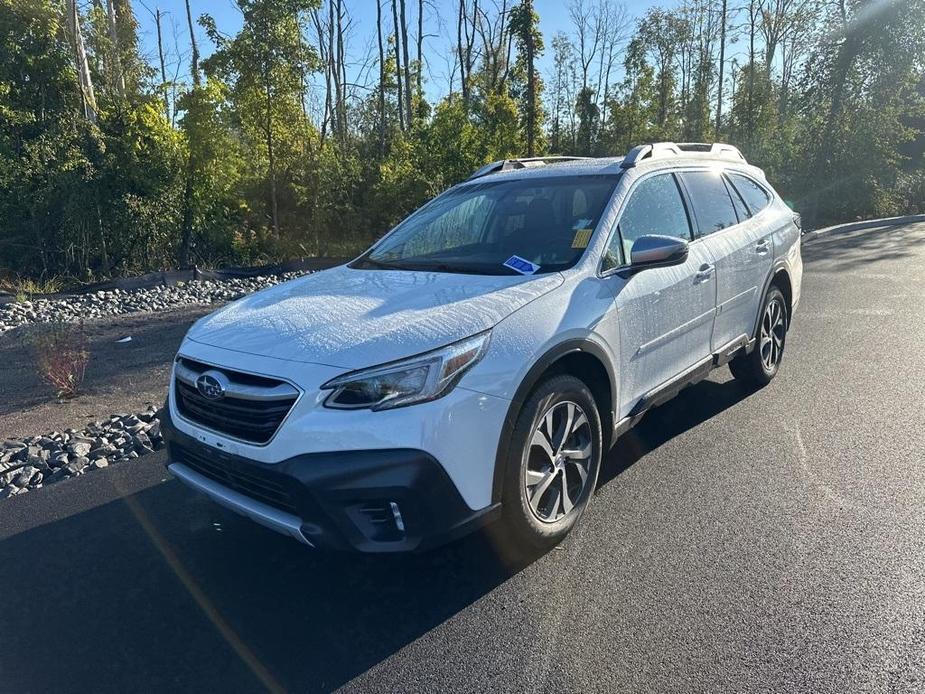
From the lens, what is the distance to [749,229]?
16.1 ft

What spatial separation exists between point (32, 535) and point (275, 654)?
1848mm

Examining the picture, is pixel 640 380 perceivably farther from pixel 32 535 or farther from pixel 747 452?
pixel 32 535

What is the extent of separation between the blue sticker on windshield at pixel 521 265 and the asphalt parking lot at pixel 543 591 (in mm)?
1313

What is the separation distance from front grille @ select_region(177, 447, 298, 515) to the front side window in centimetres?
191

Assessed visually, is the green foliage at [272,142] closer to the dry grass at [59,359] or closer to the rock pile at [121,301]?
the rock pile at [121,301]

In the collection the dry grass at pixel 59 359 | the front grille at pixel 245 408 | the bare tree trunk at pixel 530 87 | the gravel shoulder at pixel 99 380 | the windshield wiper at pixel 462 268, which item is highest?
the bare tree trunk at pixel 530 87

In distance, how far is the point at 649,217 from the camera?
12.8ft

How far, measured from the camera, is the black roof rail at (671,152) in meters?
4.01

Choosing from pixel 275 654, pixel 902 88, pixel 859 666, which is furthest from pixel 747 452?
pixel 902 88

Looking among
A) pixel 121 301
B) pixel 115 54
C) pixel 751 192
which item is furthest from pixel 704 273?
pixel 115 54

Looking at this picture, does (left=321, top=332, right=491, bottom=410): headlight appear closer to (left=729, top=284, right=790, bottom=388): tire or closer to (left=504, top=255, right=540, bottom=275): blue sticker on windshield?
(left=504, top=255, right=540, bottom=275): blue sticker on windshield

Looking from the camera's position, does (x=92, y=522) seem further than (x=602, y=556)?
Yes

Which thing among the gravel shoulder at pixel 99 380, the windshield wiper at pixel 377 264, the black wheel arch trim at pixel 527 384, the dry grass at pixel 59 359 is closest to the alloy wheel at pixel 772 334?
the black wheel arch trim at pixel 527 384

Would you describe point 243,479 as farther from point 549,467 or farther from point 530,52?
point 530,52
